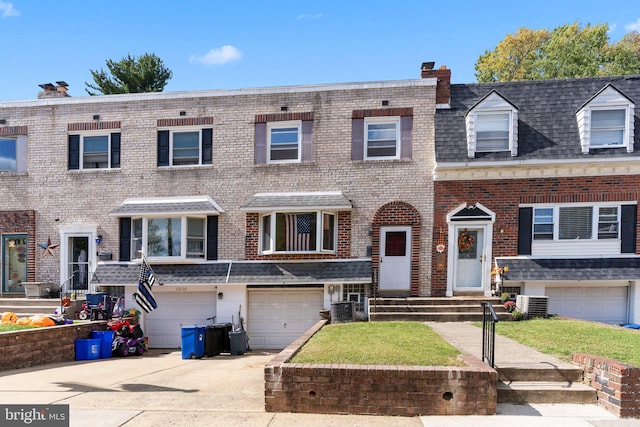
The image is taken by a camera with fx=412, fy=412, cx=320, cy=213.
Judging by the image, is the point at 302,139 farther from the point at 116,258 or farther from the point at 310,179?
the point at 116,258

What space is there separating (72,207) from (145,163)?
10.5ft

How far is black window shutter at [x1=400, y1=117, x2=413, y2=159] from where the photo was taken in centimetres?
1384

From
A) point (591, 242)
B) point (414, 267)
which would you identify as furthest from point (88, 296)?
point (591, 242)

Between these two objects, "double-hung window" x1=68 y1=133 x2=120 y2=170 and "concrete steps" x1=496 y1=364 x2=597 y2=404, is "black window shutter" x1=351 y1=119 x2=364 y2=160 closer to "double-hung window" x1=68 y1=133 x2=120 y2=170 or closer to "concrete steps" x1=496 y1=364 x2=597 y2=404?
"double-hung window" x1=68 y1=133 x2=120 y2=170

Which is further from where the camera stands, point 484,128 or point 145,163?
point 145,163

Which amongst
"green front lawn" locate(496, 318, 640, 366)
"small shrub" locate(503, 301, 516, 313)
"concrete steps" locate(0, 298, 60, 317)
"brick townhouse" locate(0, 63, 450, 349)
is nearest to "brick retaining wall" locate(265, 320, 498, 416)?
"green front lawn" locate(496, 318, 640, 366)

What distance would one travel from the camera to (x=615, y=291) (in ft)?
41.9

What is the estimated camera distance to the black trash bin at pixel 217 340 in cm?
1248

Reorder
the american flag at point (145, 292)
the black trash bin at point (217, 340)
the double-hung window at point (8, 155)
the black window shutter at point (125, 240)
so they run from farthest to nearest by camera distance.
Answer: the double-hung window at point (8, 155) < the black window shutter at point (125, 240) < the black trash bin at point (217, 340) < the american flag at point (145, 292)

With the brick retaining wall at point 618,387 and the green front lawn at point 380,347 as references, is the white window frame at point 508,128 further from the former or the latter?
the brick retaining wall at point 618,387

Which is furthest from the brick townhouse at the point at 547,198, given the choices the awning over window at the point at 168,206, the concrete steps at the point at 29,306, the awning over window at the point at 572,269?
the concrete steps at the point at 29,306

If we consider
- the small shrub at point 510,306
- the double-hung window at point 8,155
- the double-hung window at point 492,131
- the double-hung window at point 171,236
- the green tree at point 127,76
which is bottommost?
the small shrub at point 510,306

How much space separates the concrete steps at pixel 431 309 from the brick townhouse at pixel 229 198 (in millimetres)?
825

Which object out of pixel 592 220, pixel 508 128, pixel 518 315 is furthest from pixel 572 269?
pixel 508 128
